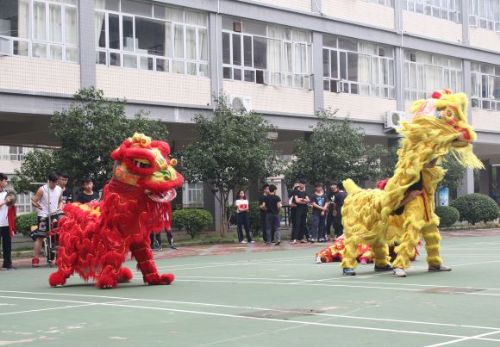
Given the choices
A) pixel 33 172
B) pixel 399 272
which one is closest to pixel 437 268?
pixel 399 272

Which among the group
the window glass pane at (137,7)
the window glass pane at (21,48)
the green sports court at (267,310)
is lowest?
the green sports court at (267,310)

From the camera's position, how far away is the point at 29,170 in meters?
32.9

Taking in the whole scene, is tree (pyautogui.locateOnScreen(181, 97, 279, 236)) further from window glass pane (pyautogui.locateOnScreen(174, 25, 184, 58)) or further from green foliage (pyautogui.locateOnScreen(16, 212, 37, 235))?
green foliage (pyautogui.locateOnScreen(16, 212, 37, 235))

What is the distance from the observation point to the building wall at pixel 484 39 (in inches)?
1544

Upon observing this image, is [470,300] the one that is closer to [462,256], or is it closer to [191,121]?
[462,256]

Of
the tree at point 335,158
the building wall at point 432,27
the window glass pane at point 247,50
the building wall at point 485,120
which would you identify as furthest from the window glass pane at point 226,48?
the building wall at point 485,120

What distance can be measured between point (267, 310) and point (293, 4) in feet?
77.4

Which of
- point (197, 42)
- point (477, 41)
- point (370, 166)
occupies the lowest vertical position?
point (370, 166)

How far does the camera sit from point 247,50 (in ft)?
95.9

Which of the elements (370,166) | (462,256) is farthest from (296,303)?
(370,166)

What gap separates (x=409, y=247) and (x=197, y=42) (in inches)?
692

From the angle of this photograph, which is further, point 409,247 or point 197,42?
point 197,42

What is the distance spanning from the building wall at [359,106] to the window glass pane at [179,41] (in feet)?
22.7

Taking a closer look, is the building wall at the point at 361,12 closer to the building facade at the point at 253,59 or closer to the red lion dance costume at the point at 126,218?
the building facade at the point at 253,59
